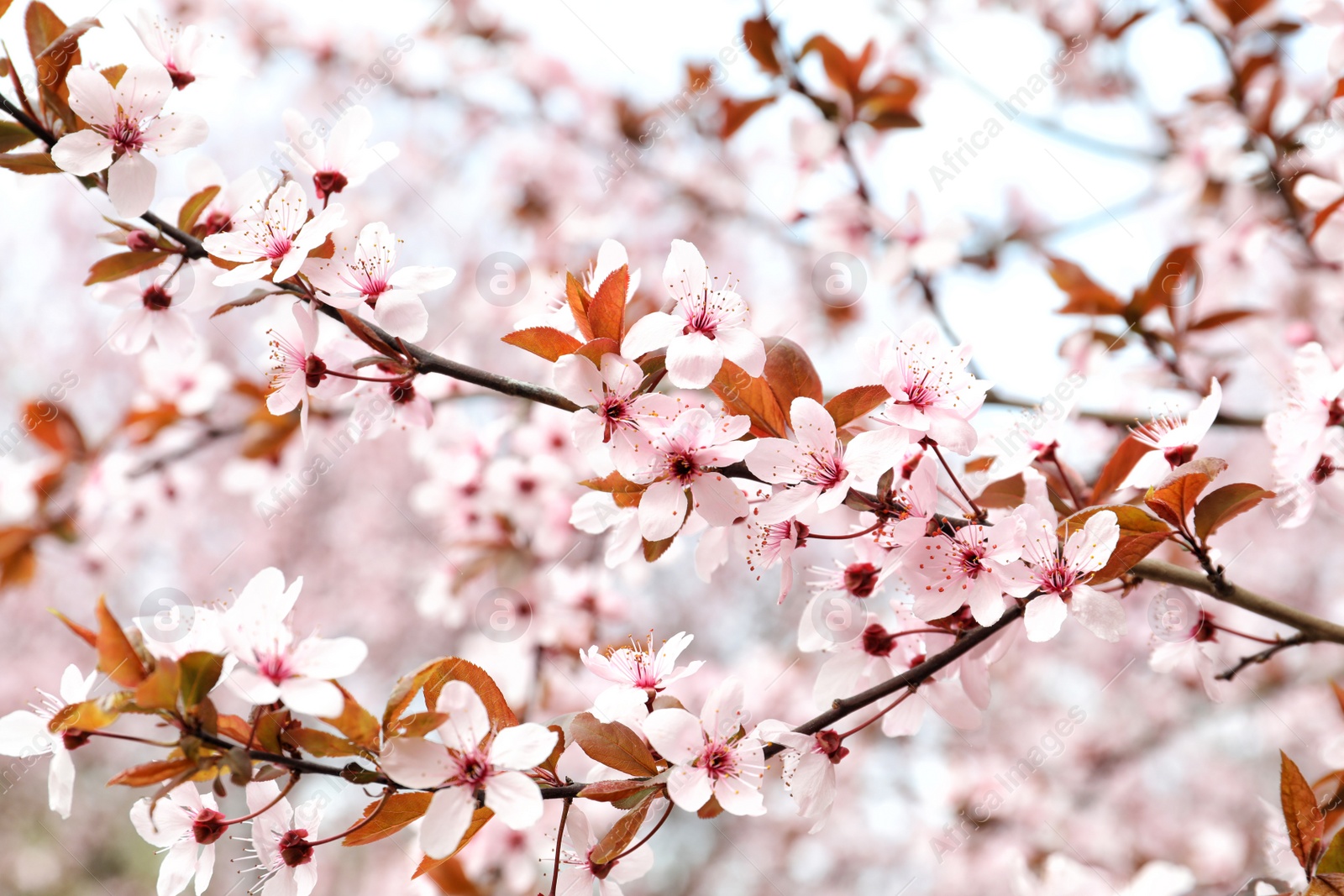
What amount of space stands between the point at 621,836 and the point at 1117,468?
2.26 feet

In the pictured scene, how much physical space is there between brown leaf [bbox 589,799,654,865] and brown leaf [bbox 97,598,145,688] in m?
0.43

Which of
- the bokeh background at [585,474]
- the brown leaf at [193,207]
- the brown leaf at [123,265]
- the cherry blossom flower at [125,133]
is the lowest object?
the bokeh background at [585,474]

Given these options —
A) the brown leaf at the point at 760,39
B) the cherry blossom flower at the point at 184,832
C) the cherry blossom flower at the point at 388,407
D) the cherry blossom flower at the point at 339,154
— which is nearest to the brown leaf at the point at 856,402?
the cherry blossom flower at the point at 388,407

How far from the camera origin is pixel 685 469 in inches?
33.5

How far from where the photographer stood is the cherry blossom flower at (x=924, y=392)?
83cm

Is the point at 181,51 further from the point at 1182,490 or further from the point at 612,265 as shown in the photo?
the point at 1182,490

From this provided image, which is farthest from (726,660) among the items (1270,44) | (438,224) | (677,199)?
(1270,44)

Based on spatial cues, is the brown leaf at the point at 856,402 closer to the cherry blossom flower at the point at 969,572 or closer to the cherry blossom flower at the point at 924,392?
the cherry blossom flower at the point at 924,392

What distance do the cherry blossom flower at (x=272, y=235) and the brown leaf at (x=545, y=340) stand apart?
210mm

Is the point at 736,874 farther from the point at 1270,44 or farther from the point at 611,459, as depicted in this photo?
the point at 611,459

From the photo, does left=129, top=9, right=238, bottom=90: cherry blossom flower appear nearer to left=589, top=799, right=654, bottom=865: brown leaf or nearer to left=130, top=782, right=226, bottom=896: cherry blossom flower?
left=130, top=782, right=226, bottom=896: cherry blossom flower

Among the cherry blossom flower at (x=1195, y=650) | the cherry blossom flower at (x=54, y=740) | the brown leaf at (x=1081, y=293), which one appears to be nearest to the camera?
the cherry blossom flower at (x=54, y=740)

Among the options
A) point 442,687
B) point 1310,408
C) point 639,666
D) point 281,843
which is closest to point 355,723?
point 442,687

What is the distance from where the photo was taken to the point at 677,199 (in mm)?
4055
